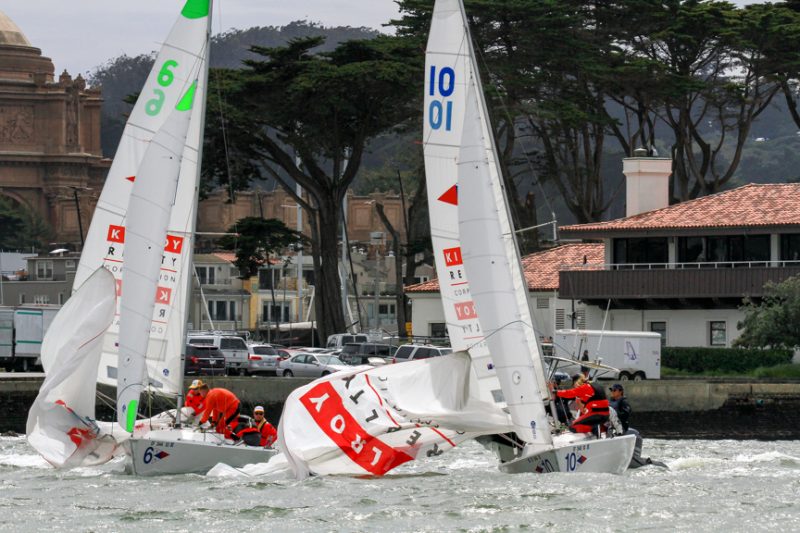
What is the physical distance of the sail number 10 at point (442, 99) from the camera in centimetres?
3091

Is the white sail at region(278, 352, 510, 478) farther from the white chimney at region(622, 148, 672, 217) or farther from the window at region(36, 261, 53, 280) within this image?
the window at region(36, 261, 53, 280)

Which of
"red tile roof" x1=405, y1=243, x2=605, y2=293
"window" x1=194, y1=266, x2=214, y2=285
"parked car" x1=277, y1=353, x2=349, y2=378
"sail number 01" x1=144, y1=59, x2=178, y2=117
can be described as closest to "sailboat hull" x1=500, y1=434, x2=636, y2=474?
"sail number 01" x1=144, y1=59, x2=178, y2=117

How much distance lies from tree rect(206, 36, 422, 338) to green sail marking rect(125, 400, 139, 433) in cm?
3314

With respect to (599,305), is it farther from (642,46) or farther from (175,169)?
(175,169)

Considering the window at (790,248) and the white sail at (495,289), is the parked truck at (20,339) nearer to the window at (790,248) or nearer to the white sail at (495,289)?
the window at (790,248)

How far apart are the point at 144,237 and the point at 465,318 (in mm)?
4836

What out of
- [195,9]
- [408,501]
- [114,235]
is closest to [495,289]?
[408,501]

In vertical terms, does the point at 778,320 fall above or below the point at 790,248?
below

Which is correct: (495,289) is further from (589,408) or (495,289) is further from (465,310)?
(589,408)

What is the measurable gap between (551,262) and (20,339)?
53.6ft

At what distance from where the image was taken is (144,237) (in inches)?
1168

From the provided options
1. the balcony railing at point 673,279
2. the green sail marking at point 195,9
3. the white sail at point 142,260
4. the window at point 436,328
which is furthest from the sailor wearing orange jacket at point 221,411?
the window at point 436,328

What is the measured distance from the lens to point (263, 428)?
30469 mm

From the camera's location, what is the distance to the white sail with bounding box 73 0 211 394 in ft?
99.8
